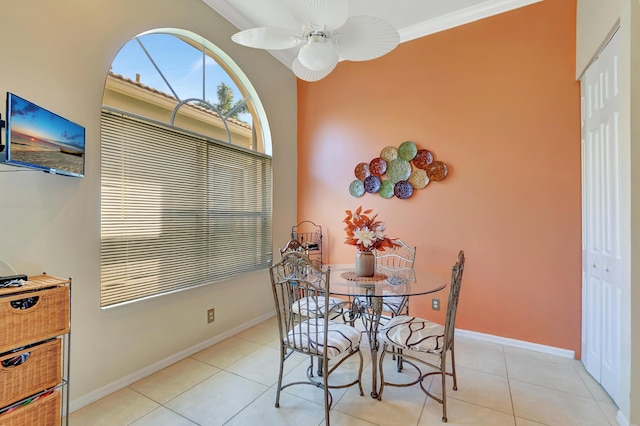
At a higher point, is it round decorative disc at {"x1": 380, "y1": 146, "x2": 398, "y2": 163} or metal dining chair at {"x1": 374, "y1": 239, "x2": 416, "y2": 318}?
round decorative disc at {"x1": 380, "y1": 146, "x2": 398, "y2": 163}

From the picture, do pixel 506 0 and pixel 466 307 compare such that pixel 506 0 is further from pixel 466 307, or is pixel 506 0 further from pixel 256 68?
pixel 466 307

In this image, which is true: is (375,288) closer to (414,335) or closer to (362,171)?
(414,335)

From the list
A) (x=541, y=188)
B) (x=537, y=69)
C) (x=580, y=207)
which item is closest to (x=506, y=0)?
(x=537, y=69)

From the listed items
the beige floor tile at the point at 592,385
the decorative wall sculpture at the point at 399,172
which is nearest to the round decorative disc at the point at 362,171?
the decorative wall sculpture at the point at 399,172

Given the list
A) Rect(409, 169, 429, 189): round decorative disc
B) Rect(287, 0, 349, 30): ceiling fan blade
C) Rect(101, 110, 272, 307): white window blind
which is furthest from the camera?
Rect(409, 169, 429, 189): round decorative disc

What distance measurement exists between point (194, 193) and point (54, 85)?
3.92ft

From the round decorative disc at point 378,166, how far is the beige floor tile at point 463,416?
2.30 m

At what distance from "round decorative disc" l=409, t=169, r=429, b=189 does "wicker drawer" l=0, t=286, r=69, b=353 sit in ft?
9.95

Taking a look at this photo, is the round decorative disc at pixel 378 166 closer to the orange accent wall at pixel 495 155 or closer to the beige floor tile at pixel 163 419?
the orange accent wall at pixel 495 155

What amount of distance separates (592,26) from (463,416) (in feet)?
9.72

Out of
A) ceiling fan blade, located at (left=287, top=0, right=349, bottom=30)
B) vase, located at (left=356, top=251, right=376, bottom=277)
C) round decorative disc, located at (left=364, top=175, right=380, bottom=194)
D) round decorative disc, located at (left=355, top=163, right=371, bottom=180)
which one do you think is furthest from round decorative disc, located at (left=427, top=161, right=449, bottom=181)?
ceiling fan blade, located at (left=287, top=0, right=349, bottom=30)

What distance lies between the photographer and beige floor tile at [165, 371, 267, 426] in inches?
74.2

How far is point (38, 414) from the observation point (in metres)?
1.49

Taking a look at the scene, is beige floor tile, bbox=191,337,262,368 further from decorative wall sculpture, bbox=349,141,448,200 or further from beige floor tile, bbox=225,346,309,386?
decorative wall sculpture, bbox=349,141,448,200
